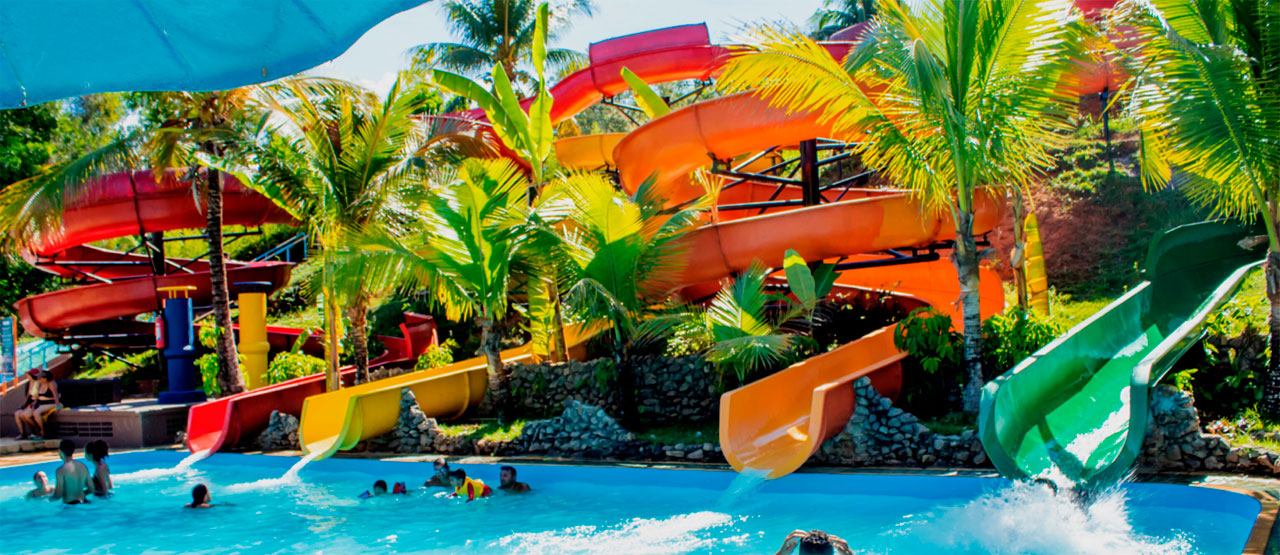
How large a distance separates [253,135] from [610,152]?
8.39 metres

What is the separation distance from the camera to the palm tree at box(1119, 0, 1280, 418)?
309 inches

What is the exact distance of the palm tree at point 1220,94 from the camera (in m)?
7.84

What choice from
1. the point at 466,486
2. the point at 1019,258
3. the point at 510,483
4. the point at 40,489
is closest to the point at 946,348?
the point at 1019,258

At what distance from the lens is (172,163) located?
1477 cm

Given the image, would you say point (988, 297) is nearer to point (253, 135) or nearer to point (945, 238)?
point (945, 238)

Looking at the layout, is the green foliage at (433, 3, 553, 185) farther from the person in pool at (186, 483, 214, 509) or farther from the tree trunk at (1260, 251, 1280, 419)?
the tree trunk at (1260, 251, 1280, 419)

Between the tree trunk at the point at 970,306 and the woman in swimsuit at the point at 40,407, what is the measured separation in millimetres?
13257

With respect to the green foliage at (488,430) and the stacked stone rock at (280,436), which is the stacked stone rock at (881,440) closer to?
the green foliage at (488,430)

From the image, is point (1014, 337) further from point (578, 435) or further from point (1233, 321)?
point (578, 435)

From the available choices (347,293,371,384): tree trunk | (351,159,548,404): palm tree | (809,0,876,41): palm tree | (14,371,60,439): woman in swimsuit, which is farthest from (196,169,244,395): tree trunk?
(809,0,876,41): palm tree

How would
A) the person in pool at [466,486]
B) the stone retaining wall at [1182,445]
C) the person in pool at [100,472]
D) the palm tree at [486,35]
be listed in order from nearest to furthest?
the stone retaining wall at [1182,445] < the person in pool at [466,486] < the person in pool at [100,472] < the palm tree at [486,35]

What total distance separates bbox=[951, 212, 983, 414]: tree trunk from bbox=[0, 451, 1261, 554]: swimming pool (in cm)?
182

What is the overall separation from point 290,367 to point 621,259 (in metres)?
6.78

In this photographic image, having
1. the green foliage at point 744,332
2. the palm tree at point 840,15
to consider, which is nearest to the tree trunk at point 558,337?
the green foliage at point 744,332
